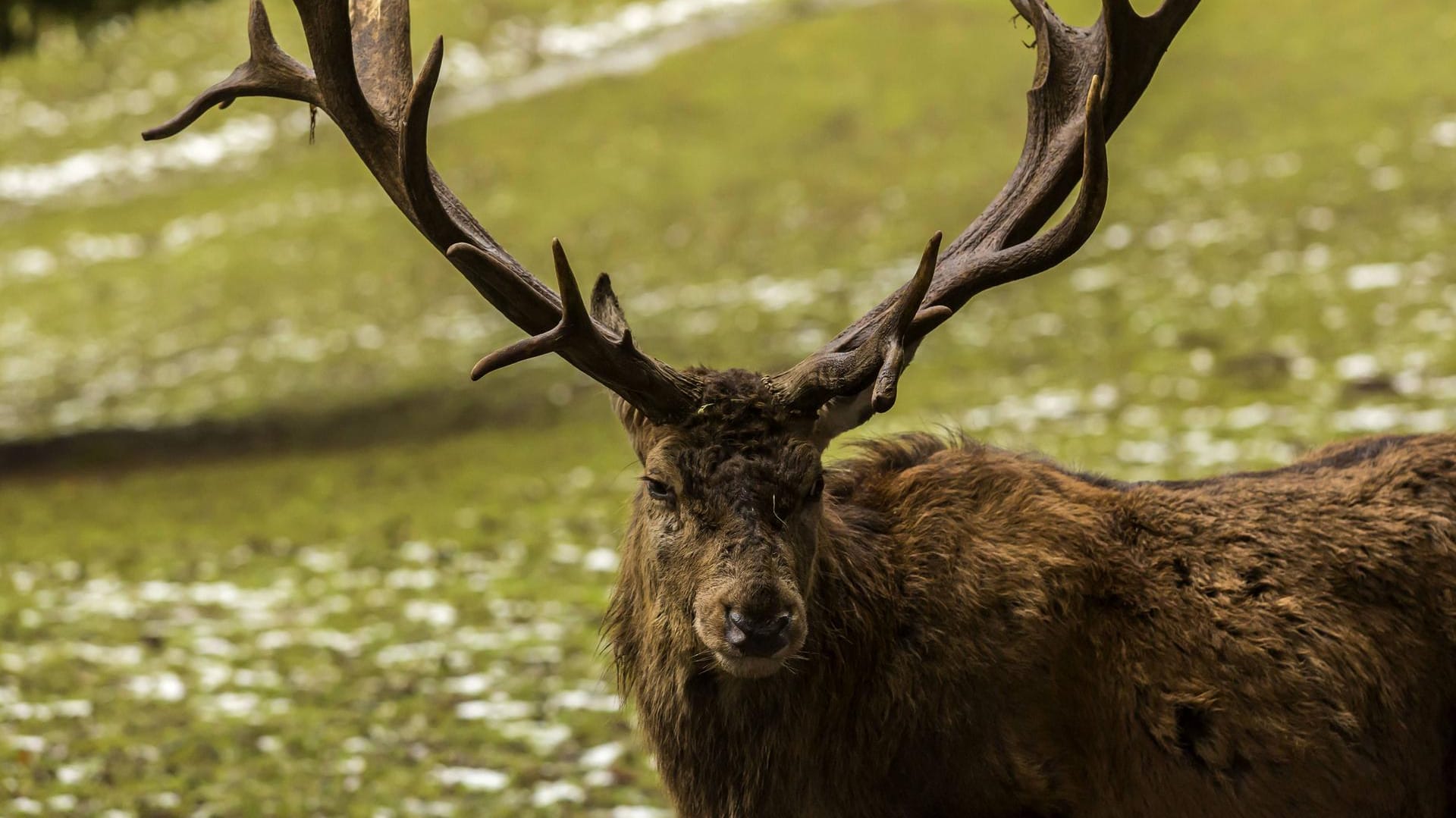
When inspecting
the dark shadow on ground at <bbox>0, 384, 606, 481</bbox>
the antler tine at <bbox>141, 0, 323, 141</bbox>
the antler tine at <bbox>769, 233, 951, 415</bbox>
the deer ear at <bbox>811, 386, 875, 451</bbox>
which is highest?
the dark shadow on ground at <bbox>0, 384, 606, 481</bbox>

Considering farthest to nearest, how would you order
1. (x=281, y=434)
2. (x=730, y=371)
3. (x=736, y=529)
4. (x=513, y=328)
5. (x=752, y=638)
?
(x=513, y=328), (x=281, y=434), (x=730, y=371), (x=736, y=529), (x=752, y=638)

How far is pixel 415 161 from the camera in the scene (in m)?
5.88

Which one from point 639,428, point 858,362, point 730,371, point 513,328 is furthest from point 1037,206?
point 513,328

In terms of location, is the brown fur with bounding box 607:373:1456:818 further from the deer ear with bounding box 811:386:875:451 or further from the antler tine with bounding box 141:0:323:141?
the antler tine with bounding box 141:0:323:141

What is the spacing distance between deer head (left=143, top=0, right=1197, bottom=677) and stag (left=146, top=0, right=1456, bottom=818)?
0.6 inches

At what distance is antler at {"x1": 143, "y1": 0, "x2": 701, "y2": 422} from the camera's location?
218 inches

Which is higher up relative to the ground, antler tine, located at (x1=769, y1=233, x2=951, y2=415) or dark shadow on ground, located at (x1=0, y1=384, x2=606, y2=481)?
dark shadow on ground, located at (x1=0, y1=384, x2=606, y2=481)

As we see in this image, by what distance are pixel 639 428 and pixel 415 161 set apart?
1351 millimetres

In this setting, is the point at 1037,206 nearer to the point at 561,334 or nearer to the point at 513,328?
the point at 561,334

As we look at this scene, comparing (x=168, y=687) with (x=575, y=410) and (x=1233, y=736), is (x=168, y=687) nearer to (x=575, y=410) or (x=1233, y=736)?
(x=1233, y=736)

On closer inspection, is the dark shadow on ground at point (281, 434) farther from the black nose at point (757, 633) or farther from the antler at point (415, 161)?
the black nose at point (757, 633)

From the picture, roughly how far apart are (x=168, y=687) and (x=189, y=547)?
4.17 metres

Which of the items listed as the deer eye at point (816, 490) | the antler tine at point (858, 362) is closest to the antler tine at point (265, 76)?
the antler tine at point (858, 362)

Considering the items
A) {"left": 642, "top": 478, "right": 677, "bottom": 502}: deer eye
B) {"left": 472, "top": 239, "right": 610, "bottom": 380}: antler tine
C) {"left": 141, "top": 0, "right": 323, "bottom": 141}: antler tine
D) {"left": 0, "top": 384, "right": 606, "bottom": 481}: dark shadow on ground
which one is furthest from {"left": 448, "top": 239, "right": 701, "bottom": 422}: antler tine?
{"left": 0, "top": 384, "right": 606, "bottom": 481}: dark shadow on ground
